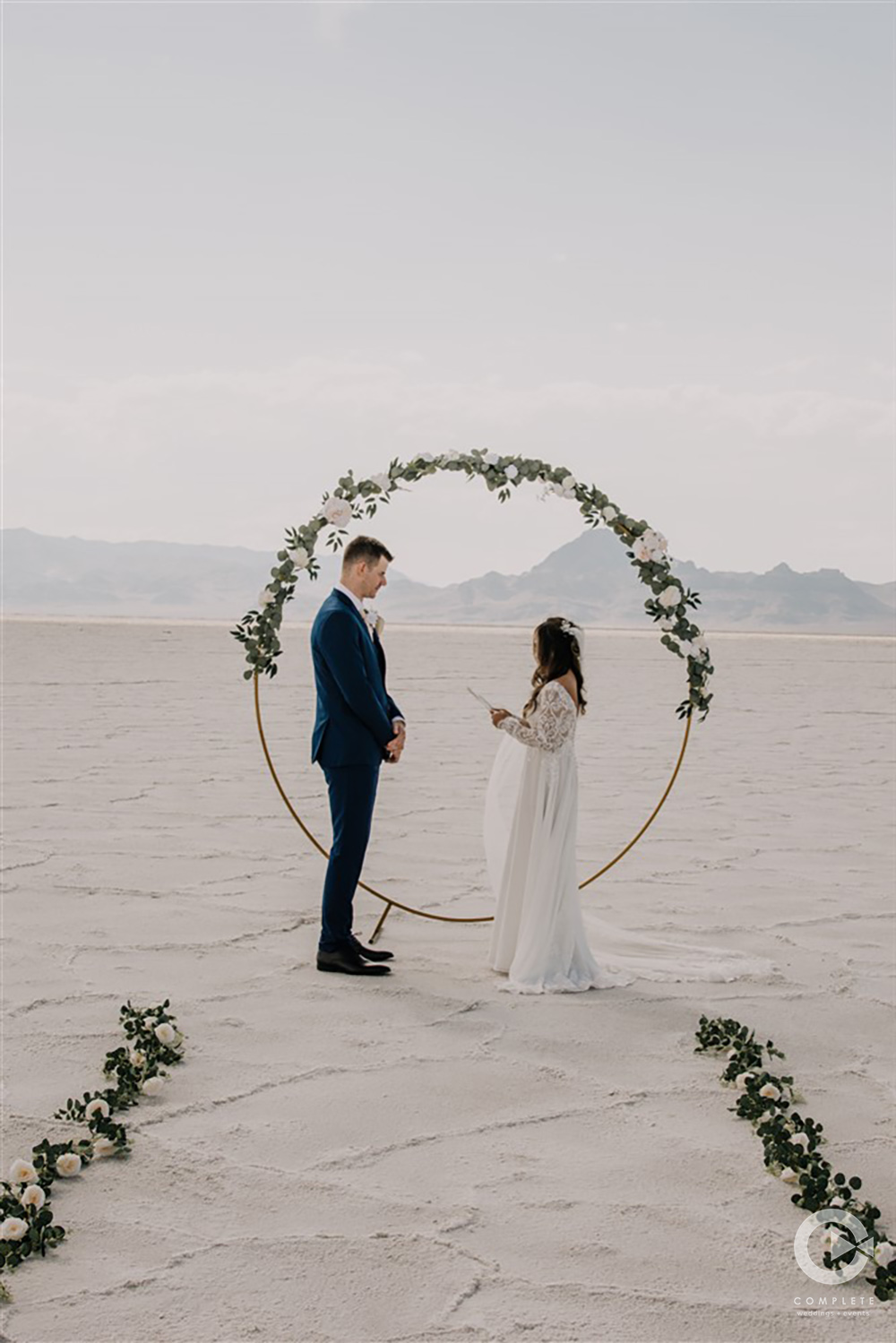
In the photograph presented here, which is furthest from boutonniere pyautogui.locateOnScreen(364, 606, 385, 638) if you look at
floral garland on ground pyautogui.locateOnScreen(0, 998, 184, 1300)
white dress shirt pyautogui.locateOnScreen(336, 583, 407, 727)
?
floral garland on ground pyautogui.locateOnScreen(0, 998, 184, 1300)

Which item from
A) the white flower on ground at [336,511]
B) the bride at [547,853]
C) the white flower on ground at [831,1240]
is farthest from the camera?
the white flower on ground at [336,511]

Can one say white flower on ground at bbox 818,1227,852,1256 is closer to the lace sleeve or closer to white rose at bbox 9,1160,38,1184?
white rose at bbox 9,1160,38,1184

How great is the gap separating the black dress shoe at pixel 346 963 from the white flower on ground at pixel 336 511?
2.13m

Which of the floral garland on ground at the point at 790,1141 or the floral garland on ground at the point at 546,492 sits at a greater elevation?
the floral garland on ground at the point at 546,492

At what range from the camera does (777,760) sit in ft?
47.9

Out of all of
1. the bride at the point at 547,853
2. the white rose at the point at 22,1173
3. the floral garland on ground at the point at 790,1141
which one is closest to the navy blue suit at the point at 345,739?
the bride at the point at 547,853

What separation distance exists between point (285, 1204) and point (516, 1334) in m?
0.97

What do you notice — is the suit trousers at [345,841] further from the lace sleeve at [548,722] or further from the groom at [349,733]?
the lace sleeve at [548,722]

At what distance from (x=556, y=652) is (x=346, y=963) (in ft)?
5.95

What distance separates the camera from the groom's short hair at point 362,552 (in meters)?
6.64

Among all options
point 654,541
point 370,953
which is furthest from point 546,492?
point 370,953

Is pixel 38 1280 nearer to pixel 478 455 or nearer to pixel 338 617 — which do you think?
pixel 338 617

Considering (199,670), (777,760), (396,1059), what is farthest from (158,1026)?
(199,670)

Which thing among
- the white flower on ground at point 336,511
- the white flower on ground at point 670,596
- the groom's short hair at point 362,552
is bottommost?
the white flower on ground at point 670,596
